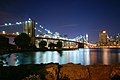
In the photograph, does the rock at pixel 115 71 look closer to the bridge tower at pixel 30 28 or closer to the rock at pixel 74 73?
the rock at pixel 74 73

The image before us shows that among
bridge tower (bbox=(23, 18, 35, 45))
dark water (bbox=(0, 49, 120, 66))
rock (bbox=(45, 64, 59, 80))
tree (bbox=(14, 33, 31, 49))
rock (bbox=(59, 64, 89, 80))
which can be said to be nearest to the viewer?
rock (bbox=(45, 64, 59, 80))

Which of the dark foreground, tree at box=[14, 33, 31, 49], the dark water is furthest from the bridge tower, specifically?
the dark foreground

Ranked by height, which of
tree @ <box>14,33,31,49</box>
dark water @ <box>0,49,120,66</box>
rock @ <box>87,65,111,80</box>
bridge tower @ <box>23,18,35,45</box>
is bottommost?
→ dark water @ <box>0,49,120,66</box>

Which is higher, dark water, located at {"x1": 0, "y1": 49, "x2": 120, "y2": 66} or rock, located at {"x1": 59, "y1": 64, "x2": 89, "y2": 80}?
rock, located at {"x1": 59, "y1": 64, "x2": 89, "y2": 80}

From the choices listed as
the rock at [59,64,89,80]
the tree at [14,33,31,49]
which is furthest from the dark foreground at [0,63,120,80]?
the tree at [14,33,31,49]

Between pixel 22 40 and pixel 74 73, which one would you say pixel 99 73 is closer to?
pixel 74 73

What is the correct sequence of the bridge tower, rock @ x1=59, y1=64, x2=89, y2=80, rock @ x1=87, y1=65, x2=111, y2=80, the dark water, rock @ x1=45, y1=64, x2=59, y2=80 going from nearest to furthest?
rock @ x1=45, y1=64, x2=59, y2=80 → rock @ x1=59, y1=64, x2=89, y2=80 → rock @ x1=87, y1=65, x2=111, y2=80 → the dark water → the bridge tower

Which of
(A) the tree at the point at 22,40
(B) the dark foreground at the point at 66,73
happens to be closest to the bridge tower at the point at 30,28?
(A) the tree at the point at 22,40

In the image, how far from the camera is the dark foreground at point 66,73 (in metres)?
6.98

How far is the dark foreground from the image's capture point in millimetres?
6984

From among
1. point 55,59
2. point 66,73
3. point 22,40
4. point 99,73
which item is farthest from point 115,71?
point 22,40

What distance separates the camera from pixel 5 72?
25.1ft

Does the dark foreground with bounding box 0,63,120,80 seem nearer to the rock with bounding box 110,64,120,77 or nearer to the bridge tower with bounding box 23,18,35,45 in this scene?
the rock with bounding box 110,64,120,77

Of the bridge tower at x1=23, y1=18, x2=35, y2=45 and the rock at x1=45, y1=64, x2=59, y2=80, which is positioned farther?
the bridge tower at x1=23, y1=18, x2=35, y2=45
